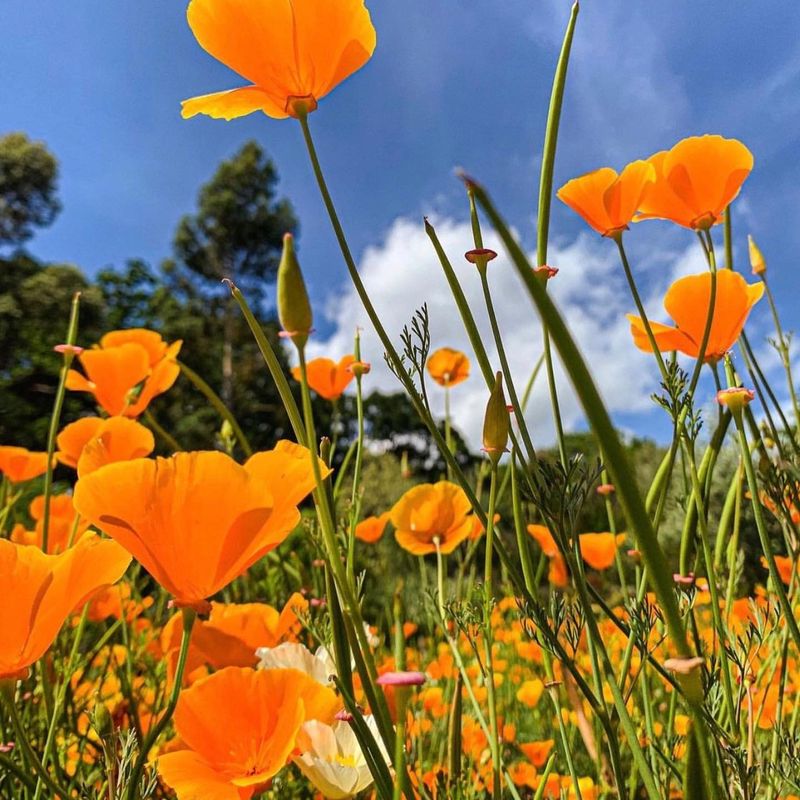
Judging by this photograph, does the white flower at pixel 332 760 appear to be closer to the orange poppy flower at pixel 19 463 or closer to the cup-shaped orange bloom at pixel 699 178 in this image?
the cup-shaped orange bloom at pixel 699 178

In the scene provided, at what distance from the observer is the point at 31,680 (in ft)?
3.01

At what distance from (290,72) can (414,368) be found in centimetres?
24

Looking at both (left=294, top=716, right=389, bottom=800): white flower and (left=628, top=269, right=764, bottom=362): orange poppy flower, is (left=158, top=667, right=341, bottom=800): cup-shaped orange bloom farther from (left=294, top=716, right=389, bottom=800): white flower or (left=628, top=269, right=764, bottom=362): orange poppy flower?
(left=628, top=269, right=764, bottom=362): orange poppy flower

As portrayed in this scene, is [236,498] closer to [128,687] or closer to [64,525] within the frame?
[128,687]

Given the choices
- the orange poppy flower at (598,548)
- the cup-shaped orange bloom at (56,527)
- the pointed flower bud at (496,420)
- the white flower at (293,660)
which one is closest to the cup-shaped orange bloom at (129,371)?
the cup-shaped orange bloom at (56,527)

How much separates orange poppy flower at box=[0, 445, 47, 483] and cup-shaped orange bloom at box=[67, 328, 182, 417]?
0.23 meters

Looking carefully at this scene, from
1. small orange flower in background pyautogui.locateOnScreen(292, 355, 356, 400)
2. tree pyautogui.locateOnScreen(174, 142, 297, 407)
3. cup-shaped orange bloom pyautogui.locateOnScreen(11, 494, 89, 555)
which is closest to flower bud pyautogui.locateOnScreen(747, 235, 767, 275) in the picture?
small orange flower in background pyautogui.locateOnScreen(292, 355, 356, 400)

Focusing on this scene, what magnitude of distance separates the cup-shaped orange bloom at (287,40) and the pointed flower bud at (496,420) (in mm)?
261

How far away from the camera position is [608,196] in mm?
603

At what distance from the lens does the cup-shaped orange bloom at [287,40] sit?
47 cm

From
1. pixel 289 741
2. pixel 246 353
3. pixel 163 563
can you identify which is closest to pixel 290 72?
pixel 163 563

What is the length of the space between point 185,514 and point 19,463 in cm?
101

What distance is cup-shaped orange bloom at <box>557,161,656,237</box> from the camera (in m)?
0.59

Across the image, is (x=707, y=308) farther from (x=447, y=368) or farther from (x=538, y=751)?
(x=538, y=751)
